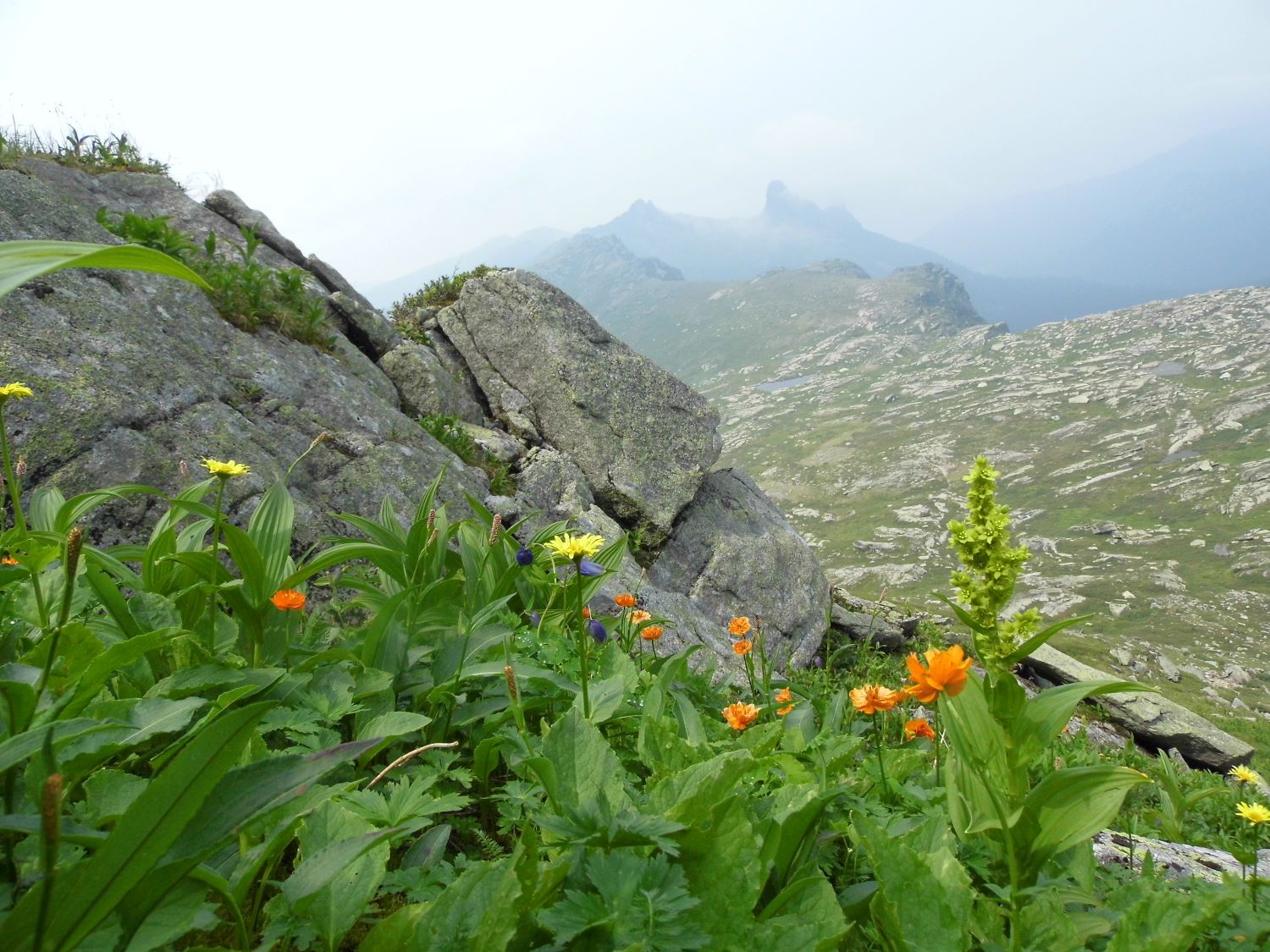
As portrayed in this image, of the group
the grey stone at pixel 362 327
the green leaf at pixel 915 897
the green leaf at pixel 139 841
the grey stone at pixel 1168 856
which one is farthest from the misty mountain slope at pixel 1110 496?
the green leaf at pixel 139 841

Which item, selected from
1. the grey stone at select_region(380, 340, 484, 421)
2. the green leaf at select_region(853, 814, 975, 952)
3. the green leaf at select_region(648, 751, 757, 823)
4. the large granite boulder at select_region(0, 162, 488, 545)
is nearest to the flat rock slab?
the grey stone at select_region(380, 340, 484, 421)

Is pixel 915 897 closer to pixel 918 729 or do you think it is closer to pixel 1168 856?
pixel 918 729

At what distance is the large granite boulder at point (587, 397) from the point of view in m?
13.0

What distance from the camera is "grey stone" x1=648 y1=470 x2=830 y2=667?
41.0ft

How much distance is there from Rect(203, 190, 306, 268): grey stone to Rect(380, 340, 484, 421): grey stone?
133 inches

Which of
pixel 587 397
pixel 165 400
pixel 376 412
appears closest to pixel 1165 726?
pixel 587 397

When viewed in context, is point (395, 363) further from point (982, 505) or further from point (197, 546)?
point (982, 505)

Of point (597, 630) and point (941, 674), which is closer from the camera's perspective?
point (941, 674)

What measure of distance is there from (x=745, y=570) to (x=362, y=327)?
8.56 metres

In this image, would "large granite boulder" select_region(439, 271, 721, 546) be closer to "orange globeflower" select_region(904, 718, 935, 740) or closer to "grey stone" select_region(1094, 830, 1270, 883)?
"orange globeflower" select_region(904, 718, 935, 740)

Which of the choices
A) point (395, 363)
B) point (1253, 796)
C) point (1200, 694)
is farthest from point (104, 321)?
point (1200, 694)

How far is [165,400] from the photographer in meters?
7.07

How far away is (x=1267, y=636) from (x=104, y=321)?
382ft

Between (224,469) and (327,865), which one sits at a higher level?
(224,469)
